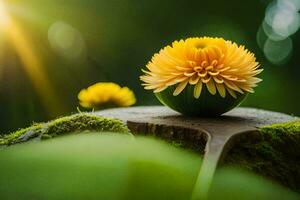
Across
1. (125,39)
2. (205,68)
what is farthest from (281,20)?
(205,68)

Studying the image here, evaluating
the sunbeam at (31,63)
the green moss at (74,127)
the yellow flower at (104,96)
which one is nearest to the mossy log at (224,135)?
the green moss at (74,127)

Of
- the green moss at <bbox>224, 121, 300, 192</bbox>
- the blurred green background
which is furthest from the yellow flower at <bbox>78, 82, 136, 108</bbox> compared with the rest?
the blurred green background

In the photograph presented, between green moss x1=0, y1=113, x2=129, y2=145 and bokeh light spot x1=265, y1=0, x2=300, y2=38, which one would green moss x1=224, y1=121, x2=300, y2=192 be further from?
bokeh light spot x1=265, y1=0, x2=300, y2=38

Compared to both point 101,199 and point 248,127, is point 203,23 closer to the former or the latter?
point 248,127

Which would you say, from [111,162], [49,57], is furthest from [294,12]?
[111,162]

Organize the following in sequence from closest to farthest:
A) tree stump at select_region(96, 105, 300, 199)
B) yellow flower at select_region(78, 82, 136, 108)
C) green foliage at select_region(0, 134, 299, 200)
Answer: green foliage at select_region(0, 134, 299, 200) → tree stump at select_region(96, 105, 300, 199) → yellow flower at select_region(78, 82, 136, 108)

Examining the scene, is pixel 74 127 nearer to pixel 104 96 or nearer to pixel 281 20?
pixel 104 96

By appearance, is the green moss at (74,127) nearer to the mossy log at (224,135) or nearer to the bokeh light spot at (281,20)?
the mossy log at (224,135)
